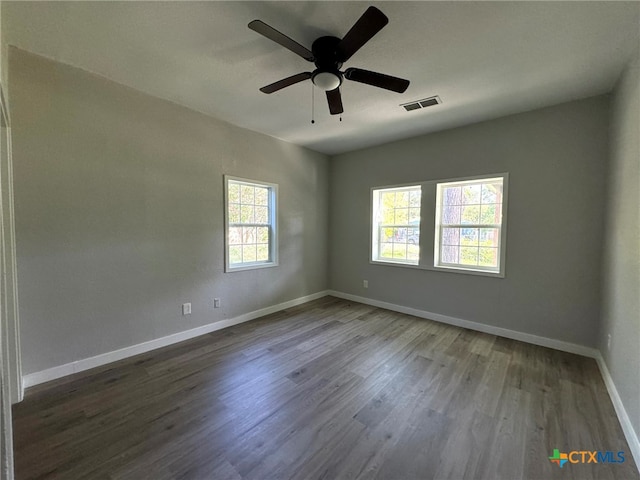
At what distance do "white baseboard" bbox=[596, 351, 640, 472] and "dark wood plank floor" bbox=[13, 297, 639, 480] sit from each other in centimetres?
5

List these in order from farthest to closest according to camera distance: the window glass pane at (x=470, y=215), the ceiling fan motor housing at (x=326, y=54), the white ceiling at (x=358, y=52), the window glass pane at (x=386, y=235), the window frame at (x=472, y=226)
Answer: the window glass pane at (x=386, y=235)
the window glass pane at (x=470, y=215)
the window frame at (x=472, y=226)
the ceiling fan motor housing at (x=326, y=54)
the white ceiling at (x=358, y=52)

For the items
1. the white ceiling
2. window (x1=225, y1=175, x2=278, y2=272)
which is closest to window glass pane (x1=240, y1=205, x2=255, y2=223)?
window (x1=225, y1=175, x2=278, y2=272)

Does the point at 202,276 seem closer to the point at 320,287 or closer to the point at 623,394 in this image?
the point at 320,287

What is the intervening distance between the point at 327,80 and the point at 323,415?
94.9 inches

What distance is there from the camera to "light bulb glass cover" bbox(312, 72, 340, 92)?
6.15 ft

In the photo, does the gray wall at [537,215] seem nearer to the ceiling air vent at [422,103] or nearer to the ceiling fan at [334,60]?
the ceiling air vent at [422,103]

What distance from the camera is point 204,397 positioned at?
2.08 metres

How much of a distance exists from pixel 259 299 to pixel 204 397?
186cm

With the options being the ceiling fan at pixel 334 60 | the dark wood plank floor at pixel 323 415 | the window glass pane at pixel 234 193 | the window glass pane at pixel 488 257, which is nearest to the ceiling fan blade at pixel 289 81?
the ceiling fan at pixel 334 60

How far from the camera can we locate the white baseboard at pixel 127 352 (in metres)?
2.23

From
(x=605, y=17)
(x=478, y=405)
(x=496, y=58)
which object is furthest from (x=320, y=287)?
(x=605, y=17)

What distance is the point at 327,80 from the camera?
1905 millimetres

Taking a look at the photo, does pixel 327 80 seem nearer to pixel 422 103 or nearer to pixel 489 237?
pixel 422 103

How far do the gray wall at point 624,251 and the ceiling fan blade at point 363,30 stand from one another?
6.36ft
